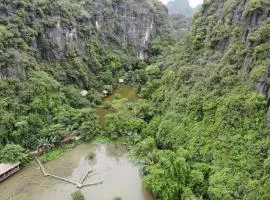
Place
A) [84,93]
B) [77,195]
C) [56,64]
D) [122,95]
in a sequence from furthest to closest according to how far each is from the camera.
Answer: [122,95], [84,93], [56,64], [77,195]

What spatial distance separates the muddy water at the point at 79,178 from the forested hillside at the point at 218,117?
2147 millimetres

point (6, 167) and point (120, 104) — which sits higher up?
point (120, 104)

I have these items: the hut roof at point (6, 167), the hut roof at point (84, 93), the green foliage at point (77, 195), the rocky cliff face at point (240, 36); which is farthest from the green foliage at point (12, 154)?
the rocky cliff face at point (240, 36)

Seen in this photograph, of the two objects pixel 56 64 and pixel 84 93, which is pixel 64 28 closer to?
pixel 56 64

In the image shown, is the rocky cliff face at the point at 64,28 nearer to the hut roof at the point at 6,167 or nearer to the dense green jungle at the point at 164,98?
the dense green jungle at the point at 164,98

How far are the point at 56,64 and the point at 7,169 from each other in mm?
20702

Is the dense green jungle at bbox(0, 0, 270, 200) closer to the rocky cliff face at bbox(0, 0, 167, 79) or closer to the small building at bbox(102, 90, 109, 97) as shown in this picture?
the rocky cliff face at bbox(0, 0, 167, 79)

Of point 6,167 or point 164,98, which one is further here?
point 164,98

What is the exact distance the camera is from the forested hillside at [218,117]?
25781mm

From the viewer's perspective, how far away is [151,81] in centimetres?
5259

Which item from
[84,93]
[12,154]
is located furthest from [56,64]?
[12,154]

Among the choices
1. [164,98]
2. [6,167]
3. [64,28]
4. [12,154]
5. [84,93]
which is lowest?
[6,167]

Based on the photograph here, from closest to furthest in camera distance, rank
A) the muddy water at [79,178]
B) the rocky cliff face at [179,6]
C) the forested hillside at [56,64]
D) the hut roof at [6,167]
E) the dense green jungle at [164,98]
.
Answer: the dense green jungle at [164,98] < the muddy water at [79,178] < the hut roof at [6,167] < the forested hillside at [56,64] < the rocky cliff face at [179,6]

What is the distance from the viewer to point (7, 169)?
32094mm
